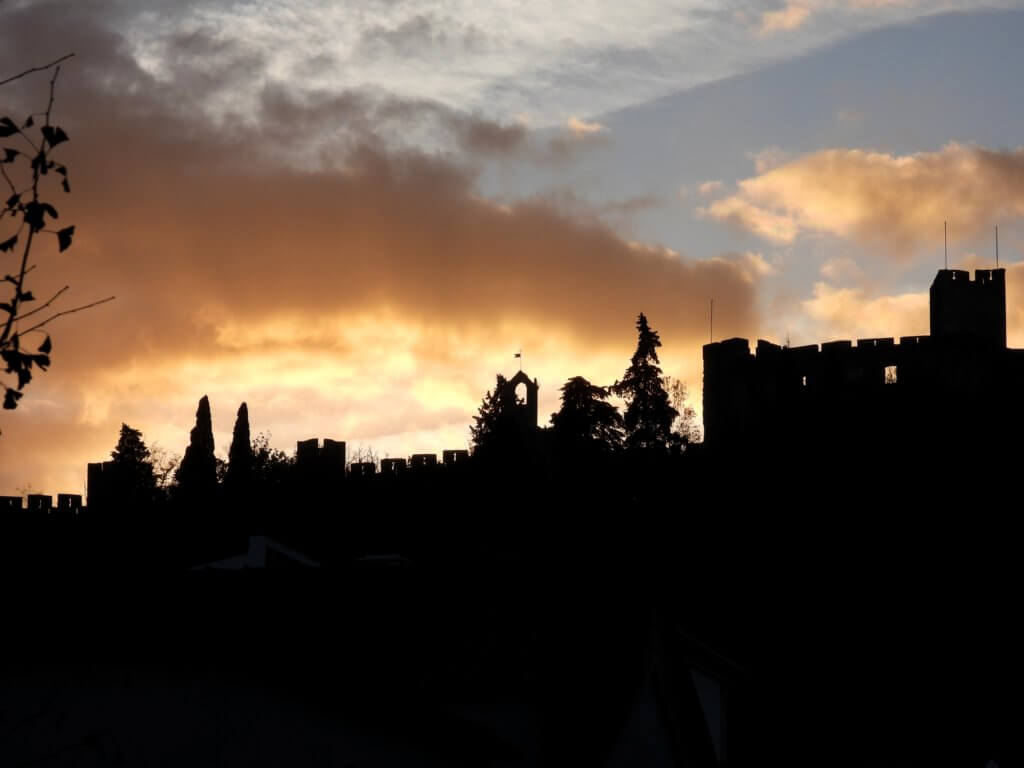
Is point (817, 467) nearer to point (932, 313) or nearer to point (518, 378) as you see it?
point (932, 313)

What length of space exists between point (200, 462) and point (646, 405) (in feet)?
68.2

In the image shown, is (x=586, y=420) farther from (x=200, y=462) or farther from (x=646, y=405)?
(x=200, y=462)

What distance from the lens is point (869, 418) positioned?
2628 inches

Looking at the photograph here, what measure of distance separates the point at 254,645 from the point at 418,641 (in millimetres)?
3325

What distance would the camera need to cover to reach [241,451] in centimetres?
7238

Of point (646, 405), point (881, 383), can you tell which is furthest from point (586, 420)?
point (881, 383)

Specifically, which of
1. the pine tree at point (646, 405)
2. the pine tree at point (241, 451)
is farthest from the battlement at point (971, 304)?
the pine tree at point (241, 451)

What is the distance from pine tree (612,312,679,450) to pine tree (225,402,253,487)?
1659 cm

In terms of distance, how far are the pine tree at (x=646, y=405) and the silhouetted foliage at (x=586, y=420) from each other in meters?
0.61

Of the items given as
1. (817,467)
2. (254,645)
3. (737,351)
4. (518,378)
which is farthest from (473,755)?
(518,378)

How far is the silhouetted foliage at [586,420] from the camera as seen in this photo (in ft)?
241

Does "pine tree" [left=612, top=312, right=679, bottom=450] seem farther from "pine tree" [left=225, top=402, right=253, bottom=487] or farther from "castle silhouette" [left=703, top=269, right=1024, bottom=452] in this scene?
"pine tree" [left=225, top=402, right=253, bottom=487]

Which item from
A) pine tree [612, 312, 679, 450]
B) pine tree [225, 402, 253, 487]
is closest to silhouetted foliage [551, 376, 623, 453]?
pine tree [612, 312, 679, 450]

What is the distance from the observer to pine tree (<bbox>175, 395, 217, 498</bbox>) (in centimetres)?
6121
